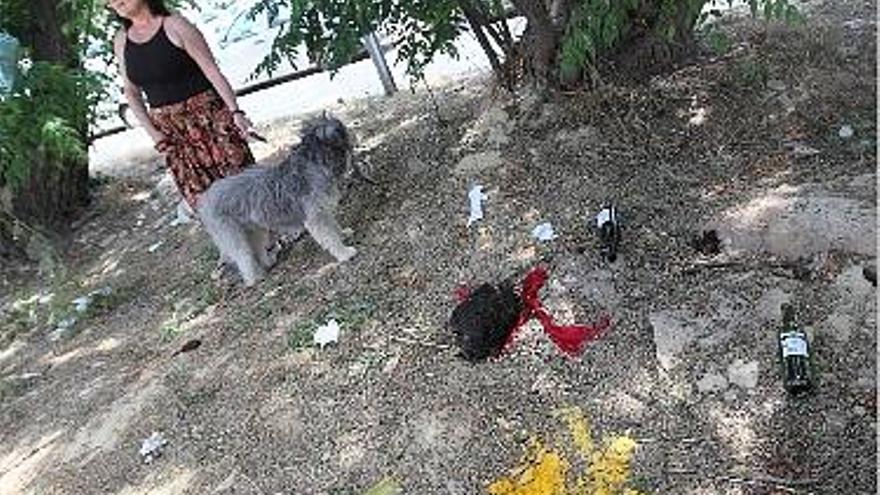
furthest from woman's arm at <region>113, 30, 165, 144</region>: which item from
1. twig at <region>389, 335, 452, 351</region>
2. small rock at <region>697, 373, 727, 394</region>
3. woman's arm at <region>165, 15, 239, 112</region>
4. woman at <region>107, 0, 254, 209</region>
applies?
small rock at <region>697, 373, 727, 394</region>

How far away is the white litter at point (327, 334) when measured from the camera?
4.22 m

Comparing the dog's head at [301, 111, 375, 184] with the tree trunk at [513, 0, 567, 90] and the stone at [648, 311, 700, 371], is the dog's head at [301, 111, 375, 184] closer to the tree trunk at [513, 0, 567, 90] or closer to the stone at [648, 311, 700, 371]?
the tree trunk at [513, 0, 567, 90]

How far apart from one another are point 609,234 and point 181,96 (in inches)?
78.0

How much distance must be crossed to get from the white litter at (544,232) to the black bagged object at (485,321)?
381 millimetres

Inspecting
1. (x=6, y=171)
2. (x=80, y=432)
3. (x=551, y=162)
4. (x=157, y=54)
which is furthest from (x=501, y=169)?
(x=6, y=171)

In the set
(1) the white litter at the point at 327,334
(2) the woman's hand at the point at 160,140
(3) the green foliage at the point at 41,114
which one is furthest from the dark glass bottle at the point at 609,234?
(3) the green foliage at the point at 41,114

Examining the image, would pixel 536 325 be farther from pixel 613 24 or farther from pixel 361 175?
pixel 361 175

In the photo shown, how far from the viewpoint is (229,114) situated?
16.1ft

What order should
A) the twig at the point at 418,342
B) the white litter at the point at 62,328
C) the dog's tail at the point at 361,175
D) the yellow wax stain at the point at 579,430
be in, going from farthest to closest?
the white litter at the point at 62,328, the dog's tail at the point at 361,175, the twig at the point at 418,342, the yellow wax stain at the point at 579,430

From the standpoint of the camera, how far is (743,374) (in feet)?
11.3

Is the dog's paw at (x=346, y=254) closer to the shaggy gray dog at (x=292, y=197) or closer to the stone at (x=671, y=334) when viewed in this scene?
the shaggy gray dog at (x=292, y=197)

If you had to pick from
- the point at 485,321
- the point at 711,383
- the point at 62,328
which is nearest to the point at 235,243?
the point at 62,328

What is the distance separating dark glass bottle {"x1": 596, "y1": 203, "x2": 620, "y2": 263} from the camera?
4.06 m

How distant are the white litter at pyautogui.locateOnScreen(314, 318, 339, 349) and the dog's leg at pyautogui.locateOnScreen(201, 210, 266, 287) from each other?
2.44ft
